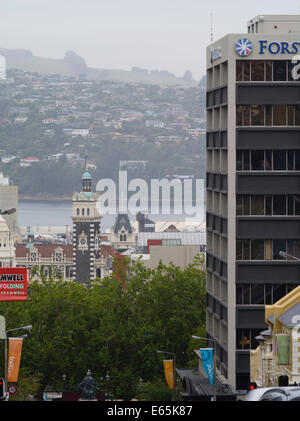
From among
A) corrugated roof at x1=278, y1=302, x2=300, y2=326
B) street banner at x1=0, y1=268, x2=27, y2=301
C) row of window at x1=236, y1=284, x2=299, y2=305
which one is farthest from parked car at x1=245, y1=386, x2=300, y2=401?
street banner at x1=0, y1=268, x2=27, y2=301

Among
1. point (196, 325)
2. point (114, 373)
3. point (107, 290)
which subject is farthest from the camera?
point (107, 290)

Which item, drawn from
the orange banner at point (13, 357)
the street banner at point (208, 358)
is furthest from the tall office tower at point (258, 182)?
the orange banner at point (13, 357)

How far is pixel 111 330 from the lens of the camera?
86.8 meters

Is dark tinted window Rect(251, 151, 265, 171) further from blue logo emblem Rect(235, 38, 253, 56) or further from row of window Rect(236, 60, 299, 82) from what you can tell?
blue logo emblem Rect(235, 38, 253, 56)

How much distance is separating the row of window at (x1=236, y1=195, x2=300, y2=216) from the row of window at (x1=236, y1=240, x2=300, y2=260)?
158 centimetres

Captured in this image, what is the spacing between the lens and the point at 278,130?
64.3 m

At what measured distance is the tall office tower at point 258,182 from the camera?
64.1 m

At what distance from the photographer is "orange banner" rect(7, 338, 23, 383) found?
63931mm

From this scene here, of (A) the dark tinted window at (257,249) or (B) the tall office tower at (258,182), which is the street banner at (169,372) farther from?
(A) the dark tinted window at (257,249)

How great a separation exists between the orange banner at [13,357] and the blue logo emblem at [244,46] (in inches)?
792

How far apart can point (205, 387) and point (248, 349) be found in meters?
4.86
